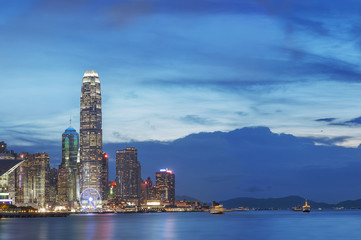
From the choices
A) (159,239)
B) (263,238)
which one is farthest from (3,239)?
(263,238)

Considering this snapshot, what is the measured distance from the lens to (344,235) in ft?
461

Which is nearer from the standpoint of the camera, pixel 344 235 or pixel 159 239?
pixel 159 239

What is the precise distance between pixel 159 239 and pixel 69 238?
69.2 feet

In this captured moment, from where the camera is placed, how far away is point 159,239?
129875 mm

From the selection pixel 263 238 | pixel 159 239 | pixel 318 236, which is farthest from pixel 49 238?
pixel 318 236

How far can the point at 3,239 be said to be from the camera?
413 feet

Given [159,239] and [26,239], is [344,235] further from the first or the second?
[26,239]

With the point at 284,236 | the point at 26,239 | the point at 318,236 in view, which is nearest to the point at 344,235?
the point at 318,236

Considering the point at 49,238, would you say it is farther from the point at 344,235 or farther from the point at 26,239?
the point at 344,235

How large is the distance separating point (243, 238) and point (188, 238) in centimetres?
1239

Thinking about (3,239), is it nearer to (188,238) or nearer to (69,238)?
(69,238)

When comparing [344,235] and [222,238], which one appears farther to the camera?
[344,235]

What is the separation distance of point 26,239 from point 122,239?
21.1 metres

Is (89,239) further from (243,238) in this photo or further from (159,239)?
(243,238)
